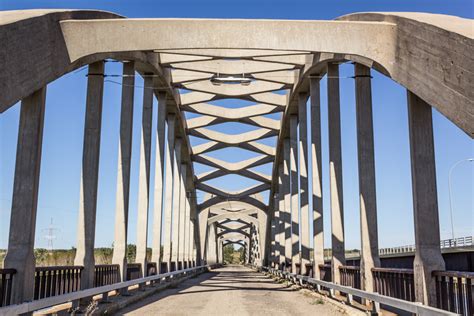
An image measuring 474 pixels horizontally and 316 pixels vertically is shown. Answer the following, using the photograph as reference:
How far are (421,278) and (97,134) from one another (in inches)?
343

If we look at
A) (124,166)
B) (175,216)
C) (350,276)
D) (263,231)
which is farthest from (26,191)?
(263,231)

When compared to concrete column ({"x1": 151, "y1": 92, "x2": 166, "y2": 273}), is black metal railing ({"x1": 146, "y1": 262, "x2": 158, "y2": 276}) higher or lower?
lower

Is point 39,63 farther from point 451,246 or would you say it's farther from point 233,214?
point 233,214

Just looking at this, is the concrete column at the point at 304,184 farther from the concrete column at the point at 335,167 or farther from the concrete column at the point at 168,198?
the concrete column at the point at 168,198

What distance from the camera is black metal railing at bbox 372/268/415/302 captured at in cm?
878

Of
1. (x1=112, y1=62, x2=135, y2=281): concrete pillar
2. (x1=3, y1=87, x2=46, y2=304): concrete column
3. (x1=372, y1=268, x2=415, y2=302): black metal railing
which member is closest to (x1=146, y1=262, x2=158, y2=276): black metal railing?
(x1=112, y1=62, x2=135, y2=281): concrete pillar

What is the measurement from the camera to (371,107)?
45.2 feet

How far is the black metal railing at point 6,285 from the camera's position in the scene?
26.5 ft

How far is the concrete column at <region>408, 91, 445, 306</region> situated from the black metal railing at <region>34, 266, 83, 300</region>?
6.34 metres

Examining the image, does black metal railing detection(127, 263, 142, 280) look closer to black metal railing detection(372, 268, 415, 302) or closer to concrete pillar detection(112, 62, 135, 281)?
concrete pillar detection(112, 62, 135, 281)

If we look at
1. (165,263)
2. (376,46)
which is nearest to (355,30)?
(376,46)

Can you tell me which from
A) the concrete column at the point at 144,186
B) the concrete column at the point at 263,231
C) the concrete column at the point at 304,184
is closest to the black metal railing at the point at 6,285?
the concrete column at the point at 144,186

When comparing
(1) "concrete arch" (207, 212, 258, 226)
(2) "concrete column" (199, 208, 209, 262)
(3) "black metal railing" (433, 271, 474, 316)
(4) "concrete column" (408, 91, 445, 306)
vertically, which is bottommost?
(3) "black metal railing" (433, 271, 474, 316)

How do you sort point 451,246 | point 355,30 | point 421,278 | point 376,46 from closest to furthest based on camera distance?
point 421,278 < point 376,46 < point 355,30 < point 451,246
